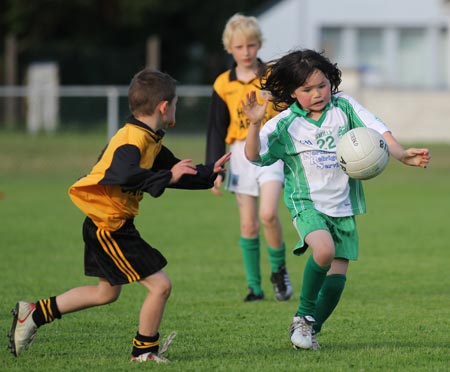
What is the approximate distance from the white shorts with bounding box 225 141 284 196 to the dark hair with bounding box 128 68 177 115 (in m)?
2.63

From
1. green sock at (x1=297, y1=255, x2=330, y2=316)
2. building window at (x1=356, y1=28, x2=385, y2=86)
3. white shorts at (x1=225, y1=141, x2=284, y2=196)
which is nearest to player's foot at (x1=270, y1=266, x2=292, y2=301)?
white shorts at (x1=225, y1=141, x2=284, y2=196)

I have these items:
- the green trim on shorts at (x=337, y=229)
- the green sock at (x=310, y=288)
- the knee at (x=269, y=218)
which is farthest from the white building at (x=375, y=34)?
the green sock at (x=310, y=288)

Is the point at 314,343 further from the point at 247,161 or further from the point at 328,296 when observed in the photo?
the point at 247,161

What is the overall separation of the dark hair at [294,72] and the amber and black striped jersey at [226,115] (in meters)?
1.85

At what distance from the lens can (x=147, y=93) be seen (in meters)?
5.80

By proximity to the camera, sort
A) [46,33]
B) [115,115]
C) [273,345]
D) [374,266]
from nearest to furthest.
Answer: [273,345] < [374,266] < [115,115] < [46,33]

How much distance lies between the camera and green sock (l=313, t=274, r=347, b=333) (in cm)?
634

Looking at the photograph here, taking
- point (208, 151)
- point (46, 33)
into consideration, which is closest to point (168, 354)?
point (208, 151)

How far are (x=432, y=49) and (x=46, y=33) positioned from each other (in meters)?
13.0

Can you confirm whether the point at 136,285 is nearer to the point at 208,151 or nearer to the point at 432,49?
the point at 208,151

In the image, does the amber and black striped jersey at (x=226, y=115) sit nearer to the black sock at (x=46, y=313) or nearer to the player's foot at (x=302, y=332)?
the player's foot at (x=302, y=332)

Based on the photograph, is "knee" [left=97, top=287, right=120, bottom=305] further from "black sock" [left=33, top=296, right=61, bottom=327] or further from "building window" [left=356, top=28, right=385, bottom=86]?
"building window" [left=356, top=28, right=385, bottom=86]

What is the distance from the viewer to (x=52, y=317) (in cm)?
598

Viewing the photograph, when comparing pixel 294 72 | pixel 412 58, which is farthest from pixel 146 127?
pixel 412 58
